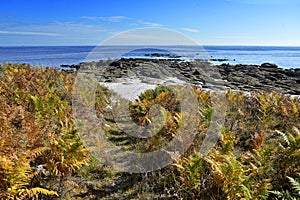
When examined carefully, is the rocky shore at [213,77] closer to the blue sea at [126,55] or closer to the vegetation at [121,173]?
the blue sea at [126,55]

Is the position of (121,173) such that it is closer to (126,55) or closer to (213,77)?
(213,77)

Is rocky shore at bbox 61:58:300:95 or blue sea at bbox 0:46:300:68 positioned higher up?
blue sea at bbox 0:46:300:68

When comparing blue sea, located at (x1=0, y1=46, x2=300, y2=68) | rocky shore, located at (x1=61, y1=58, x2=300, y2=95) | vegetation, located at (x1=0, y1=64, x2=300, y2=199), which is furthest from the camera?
blue sea, located at (x1=0, y1=46, x2=300, y2=68)

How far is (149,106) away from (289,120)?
4121 millimetres

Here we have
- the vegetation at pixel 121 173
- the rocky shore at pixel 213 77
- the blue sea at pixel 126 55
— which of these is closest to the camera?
the vegetation at pixel 121 173

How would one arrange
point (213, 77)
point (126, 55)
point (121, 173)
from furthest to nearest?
point (126, 55), point (213, 77), point (121, 173)

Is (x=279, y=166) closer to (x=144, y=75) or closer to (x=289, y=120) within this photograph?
(x=289, y=120)

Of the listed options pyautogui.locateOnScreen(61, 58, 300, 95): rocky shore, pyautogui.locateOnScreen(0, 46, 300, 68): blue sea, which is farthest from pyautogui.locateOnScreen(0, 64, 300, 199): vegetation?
pyautogui.locateOnScreen(61, 58, 300, 95): rocky shore

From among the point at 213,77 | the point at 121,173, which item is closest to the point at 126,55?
the point at 213,77

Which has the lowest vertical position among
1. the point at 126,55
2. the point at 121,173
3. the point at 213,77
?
the point at 121,173

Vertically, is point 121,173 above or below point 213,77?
below

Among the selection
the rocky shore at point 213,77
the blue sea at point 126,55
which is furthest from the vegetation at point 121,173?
the rocky shore at point 213,77

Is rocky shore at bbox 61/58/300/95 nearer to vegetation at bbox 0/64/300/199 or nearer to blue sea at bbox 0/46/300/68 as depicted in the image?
blue sea at bbox 0/46/300/68

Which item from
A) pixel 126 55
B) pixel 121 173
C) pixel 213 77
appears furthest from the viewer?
pixel 126 55
